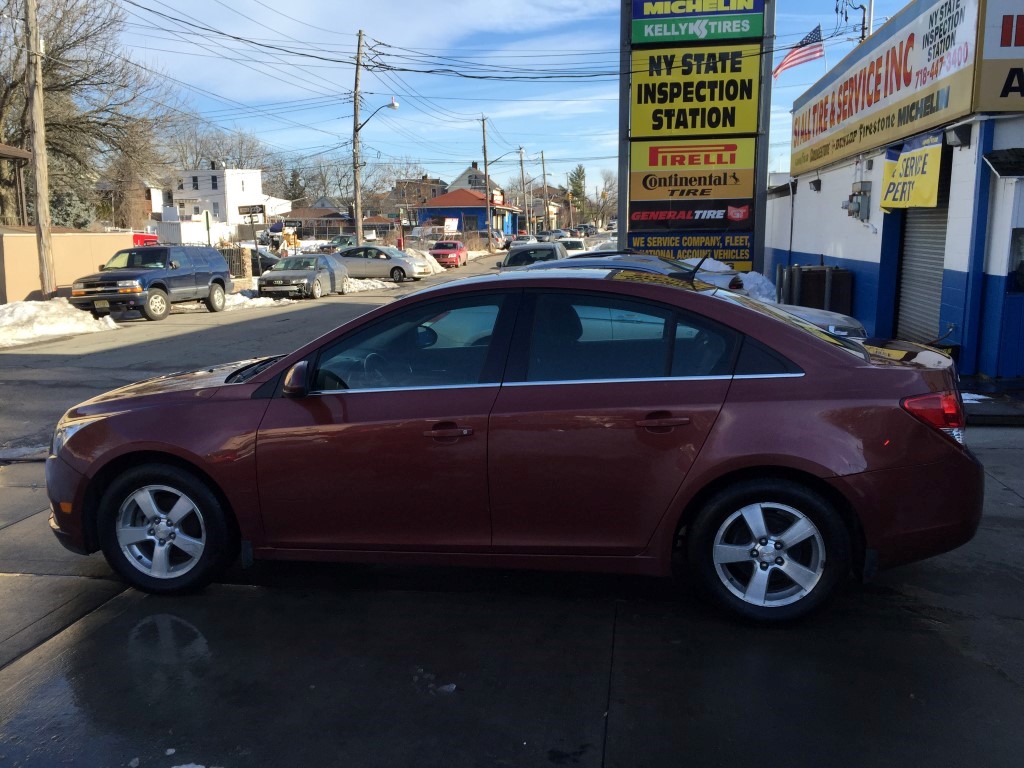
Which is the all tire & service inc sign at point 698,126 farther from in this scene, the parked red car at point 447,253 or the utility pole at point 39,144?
the parked red car at point 447,253

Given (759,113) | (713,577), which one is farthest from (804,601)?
(759,113)

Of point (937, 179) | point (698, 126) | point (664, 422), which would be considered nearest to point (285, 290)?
point (698, 126)

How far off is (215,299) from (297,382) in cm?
2101

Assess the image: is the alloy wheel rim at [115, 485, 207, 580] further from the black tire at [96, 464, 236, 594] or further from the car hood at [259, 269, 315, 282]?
the car hood at [259, 269, 315, 282]

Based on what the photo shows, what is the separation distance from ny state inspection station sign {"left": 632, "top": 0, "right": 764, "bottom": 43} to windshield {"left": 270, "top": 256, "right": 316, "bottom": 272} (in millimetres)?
15466

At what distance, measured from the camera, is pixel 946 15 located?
10547mm

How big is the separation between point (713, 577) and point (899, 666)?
2.78ft

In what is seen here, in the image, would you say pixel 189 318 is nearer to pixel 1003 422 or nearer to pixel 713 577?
pixel 1003 422

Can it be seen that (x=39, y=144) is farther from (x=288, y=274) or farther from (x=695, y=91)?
(x=695, y=91)

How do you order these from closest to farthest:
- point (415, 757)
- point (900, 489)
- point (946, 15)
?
point (415, 757)
point (900, 489)
point (946, 15)

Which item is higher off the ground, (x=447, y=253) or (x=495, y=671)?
(x=447, y=253)

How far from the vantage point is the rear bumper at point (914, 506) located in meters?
3.89

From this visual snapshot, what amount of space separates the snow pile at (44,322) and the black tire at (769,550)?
1675cm

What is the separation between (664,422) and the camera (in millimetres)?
3943
